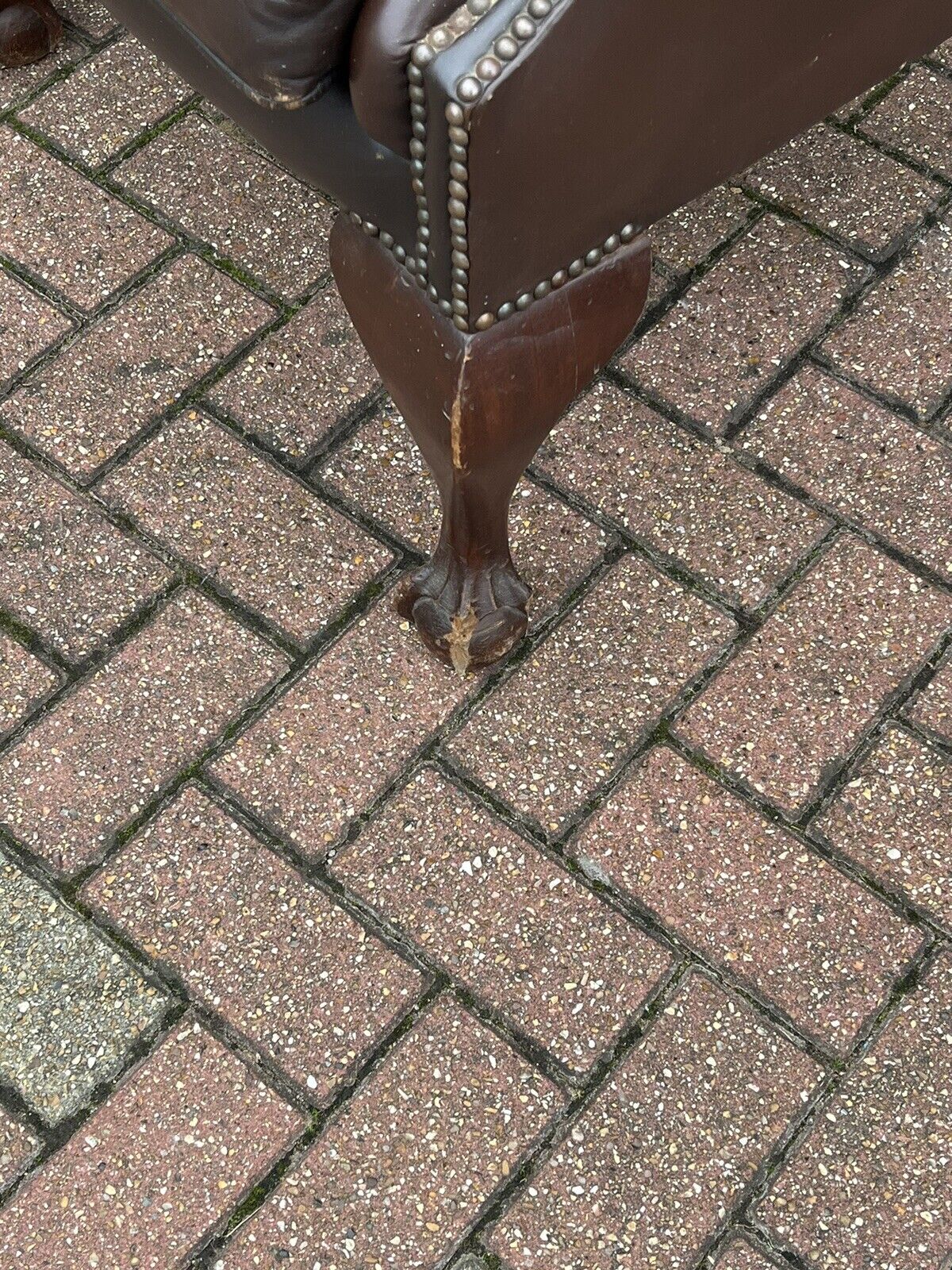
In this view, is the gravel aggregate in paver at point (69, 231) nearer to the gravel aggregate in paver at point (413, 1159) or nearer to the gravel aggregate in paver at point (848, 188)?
the gravel aggregate in paver at point (848, 188)

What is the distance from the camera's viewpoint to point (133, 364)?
1.82 meters

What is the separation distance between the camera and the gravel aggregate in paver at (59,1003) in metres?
1.37

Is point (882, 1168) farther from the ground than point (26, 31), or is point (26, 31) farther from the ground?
point (26, 31)

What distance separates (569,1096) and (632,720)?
1.40ft

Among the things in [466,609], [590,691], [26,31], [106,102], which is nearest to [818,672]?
[590,691]

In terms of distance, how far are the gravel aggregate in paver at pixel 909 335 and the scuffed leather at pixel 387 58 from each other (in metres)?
0.92

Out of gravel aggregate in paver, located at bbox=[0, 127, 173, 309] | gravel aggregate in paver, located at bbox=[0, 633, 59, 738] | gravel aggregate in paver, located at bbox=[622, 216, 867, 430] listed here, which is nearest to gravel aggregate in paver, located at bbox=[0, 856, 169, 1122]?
gravel aggregate in paver, located at bbox=[0, 633, 59, 738]

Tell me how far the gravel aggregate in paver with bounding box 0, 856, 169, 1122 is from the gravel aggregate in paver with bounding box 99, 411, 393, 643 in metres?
0.42

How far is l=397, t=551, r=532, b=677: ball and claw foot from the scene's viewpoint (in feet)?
5.03

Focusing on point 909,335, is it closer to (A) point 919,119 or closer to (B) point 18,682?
(A) point 919,119

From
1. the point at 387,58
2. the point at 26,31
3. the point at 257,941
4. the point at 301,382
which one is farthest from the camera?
the point at 26,31

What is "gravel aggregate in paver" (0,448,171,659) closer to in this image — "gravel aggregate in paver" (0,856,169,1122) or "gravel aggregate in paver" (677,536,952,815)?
"gravel aggregate in paver" (0,856,169,1122)

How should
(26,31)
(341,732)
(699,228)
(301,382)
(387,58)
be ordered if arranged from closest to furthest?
(387,58)
(341,732)
(301,382)
(699,228)
(26,31)

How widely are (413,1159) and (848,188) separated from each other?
145 centimetres
